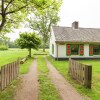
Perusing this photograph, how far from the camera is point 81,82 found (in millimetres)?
8289

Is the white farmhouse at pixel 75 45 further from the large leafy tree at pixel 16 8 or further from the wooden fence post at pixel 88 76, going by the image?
the wooden fence post at pixel 88 76

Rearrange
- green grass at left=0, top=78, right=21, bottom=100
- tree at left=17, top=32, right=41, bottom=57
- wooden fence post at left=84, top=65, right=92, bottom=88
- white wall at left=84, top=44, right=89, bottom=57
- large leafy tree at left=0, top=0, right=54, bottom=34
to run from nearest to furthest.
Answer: green grass at left=0, top=78, right=21, bottom=100, wooden fence post at left=84, top=65, right=92, bottom=88, large leafy tree at left=0, top=0, right=54, bottom=34, white wall at left=84, top=44, right=89, bottom=57, tree at left=17, top=32, right=41, bottom=57

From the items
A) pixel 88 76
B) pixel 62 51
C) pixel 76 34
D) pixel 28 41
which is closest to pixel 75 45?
pixel 62 51

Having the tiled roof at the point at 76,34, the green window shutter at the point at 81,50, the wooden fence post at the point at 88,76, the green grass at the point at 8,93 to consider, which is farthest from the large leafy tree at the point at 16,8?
the green window shutter at the point at 81,50

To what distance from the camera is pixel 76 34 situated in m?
24.6

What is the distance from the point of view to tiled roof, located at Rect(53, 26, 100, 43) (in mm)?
22656

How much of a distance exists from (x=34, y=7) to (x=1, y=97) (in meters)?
7.09

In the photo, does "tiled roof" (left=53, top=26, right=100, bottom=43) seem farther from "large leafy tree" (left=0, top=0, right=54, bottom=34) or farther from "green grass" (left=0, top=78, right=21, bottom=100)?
"green grass" (left=0, top=78, right=21, bottom=100)

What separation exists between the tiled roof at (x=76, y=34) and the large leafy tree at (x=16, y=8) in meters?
9.66

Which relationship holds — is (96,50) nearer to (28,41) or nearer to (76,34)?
(76,34)

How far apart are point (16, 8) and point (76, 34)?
14.7 metres

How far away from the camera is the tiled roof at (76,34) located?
22656 millimetres

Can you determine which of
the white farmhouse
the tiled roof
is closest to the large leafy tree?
the white farmhouse

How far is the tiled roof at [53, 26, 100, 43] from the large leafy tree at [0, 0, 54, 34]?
31.7 feet
